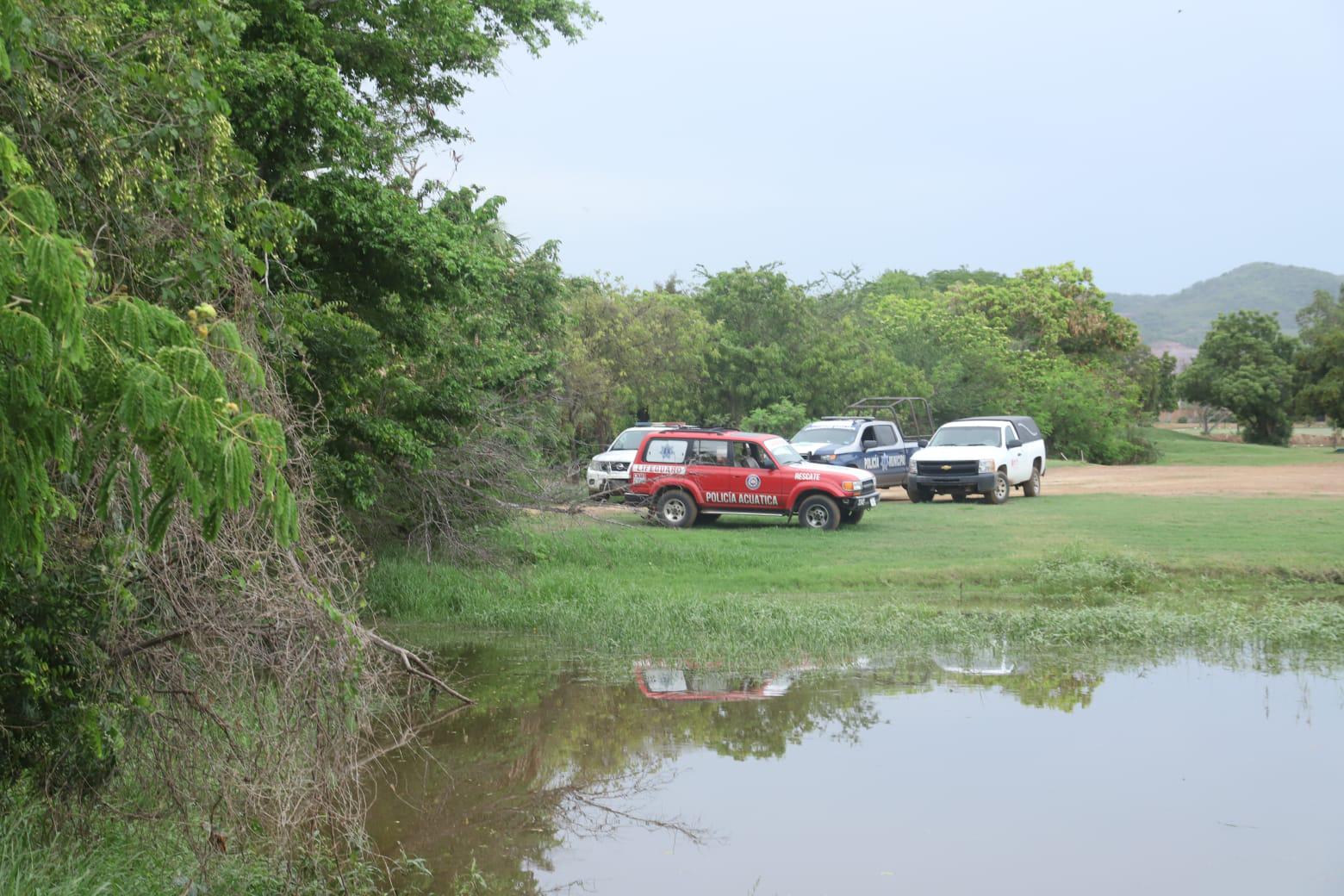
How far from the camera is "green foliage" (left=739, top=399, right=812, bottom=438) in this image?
38781mm

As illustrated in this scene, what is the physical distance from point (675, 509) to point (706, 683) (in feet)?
37.9

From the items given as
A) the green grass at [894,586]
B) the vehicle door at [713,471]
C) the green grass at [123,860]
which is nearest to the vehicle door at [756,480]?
the vehicle door at [713,471]

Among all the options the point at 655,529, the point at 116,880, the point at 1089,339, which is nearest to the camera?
the point at 116,880

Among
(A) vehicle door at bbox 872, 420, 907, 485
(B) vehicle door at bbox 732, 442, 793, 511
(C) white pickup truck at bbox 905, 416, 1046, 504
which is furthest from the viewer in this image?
(A) vehicle door at bbox 872, 420, 907, 485

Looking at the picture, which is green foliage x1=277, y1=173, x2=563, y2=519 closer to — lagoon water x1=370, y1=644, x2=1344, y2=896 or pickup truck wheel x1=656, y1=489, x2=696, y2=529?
lagoon water x1=370, y1=644, x2=1344, y2=896

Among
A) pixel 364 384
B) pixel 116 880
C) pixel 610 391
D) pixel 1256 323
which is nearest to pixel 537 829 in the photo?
pixel 116 880

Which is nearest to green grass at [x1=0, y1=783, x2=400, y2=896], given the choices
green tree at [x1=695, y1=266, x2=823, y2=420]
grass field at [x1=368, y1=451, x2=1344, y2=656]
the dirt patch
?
grass field at [x1=368, y1=451, x2=1344, y2=656]

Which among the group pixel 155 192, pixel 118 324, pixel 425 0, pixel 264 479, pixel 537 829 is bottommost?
pixel 537 829

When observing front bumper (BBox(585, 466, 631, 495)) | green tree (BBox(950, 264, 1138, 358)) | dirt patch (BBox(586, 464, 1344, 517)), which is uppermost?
green tree (BBox(950, 264, 1138, 358))

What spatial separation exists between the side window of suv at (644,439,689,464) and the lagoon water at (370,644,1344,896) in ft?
36.6

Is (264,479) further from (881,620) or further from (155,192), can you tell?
(881,620)

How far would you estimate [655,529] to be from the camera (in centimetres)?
2080

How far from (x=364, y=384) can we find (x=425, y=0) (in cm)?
414

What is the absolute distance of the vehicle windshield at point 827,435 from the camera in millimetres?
27906
